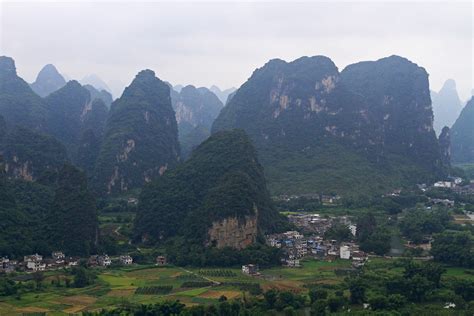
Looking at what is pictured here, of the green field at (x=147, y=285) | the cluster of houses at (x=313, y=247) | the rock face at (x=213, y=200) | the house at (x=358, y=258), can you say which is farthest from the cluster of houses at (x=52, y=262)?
the house at (x=358, y=258)

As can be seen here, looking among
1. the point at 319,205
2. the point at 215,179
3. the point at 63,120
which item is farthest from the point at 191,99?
the point at 215,179

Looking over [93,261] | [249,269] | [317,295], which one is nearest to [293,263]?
[249,269]

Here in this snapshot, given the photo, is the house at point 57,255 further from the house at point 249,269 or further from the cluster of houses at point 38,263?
the house at point 249,269

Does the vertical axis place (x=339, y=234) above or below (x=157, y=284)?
above

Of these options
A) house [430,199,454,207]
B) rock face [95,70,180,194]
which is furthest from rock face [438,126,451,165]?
rock face [95,70,180,194]

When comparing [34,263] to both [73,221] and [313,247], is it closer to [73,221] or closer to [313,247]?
[73,221]

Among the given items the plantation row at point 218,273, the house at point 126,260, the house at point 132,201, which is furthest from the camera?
the house at point 132,201
